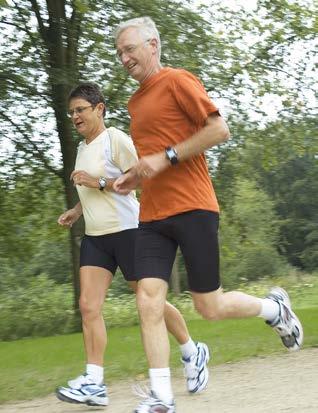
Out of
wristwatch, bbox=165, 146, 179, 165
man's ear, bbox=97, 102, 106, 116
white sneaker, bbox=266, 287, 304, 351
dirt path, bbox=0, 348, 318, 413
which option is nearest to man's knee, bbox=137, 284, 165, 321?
dirt path, bbox=0, 348, 318, 413

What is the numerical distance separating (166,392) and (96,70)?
9.77 meters

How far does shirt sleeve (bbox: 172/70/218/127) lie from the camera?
15.0ft

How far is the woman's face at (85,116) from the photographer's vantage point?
555cm

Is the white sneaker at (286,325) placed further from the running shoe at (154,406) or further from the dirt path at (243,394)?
the running shoe at (154,406)

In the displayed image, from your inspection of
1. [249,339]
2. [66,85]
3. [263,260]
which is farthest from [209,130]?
[263,260]

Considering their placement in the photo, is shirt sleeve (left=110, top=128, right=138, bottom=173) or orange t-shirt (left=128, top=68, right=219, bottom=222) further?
shirt sleeve (left=110, top=128, right=138, bottom=173)

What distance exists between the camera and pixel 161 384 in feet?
15.1

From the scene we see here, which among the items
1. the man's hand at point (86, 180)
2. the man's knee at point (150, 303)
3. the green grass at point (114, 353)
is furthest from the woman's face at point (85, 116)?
the green grass at point (114, 353)

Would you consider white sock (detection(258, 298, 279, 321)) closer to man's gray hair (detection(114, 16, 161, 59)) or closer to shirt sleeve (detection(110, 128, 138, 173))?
shirt sleeve (detection(110, 128, 138, 173))

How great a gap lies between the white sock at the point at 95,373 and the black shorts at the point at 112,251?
61cm

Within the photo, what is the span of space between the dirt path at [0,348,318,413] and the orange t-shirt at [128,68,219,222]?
3.80 feet

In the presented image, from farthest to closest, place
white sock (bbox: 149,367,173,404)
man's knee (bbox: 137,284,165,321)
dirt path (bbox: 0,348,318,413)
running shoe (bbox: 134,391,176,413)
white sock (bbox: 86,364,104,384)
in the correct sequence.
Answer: white sock (bbox: 86,364,104,384)
dirt path (bbox: 0,348,318,413)
man's knee (bbox: 137,284,165,321)
white sock (bbox: 149,367,173,404)
running shoe (bbox: 134,391,176,413)

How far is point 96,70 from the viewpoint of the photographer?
13727 millimetres

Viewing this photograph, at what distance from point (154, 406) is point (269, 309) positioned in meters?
1.31
